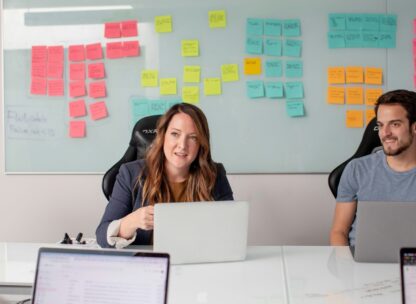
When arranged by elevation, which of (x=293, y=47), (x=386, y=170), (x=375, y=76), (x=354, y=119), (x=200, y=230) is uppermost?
(x=293, y=47)

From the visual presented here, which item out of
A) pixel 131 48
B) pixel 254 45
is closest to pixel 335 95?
pixel 254 45

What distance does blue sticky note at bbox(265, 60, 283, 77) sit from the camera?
3.20 metres

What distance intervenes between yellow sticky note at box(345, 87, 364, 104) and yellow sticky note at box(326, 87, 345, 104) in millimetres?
34

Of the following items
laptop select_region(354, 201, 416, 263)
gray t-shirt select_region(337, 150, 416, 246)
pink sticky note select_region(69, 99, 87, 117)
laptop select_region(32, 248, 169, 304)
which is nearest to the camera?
laptop select_region(32, 248, 169, 304)

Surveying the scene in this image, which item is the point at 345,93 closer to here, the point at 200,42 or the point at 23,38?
the point at 200,42

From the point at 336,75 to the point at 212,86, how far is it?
0.74m

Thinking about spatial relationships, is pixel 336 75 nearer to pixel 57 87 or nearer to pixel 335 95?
pixel 335 95

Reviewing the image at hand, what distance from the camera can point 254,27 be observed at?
3.20 m

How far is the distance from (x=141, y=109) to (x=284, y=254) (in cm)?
169

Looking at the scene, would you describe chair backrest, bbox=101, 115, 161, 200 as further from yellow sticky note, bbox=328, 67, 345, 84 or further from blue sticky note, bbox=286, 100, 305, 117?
yellow sticky note, bbox=328, 67, 345, 84

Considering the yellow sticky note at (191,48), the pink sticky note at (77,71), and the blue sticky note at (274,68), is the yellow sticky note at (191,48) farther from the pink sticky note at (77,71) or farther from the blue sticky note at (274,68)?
the pink sticky note at (77,71)

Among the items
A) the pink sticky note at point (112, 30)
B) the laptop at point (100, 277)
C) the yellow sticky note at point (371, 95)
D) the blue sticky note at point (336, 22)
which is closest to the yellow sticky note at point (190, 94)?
the pink sticky note at point (112, 30)

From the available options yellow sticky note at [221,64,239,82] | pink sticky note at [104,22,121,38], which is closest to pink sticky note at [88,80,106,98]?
pink sticky note at [104,22,121,38]

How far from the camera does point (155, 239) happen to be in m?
1.62
